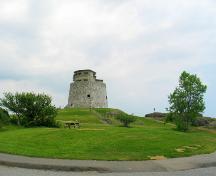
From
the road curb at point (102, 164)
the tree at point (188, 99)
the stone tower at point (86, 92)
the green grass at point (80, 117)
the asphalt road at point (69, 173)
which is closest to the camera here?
the asphalt road at point (69, 173)

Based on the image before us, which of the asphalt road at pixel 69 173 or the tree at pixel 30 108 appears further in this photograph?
the tree at pixel 30 108

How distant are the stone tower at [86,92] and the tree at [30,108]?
211 ft

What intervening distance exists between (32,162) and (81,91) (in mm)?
94677

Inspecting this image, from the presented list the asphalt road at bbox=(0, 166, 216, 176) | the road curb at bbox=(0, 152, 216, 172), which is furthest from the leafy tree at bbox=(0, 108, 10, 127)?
the asphalt road at bbox=(0, 166, 216, 176)

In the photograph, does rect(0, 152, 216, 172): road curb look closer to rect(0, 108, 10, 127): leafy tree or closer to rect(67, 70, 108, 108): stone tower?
rect(0, 108, 10, 127): leafy tree

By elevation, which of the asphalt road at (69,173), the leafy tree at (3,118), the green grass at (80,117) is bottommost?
the asphalt road at (69,173)

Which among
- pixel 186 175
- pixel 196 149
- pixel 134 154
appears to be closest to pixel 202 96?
pixel 196 149

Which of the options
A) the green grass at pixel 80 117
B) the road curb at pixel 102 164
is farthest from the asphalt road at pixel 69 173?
the green grass at pixel 80 117

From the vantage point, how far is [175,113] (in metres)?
54.8

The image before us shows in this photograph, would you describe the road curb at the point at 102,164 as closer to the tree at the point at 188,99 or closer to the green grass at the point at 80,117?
the tree at the point at 188,99

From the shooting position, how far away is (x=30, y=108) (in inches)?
1818

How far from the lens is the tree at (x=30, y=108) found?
46.0 metres

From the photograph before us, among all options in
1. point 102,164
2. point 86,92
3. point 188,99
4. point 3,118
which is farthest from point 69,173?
point 86,92

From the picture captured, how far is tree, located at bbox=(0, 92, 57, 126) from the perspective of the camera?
1811 inches
